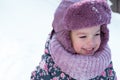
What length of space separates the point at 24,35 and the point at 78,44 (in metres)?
0.82

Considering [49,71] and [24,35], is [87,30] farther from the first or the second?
[24,35]

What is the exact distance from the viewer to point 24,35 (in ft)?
6.26

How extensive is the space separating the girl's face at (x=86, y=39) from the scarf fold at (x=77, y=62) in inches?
1.2

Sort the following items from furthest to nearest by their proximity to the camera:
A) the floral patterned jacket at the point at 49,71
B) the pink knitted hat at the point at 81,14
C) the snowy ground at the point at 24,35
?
1. the snowy ground at the point at 24,35
2. the floral patterned jacket at the point at 49,71
3. the pink knitted hat at the point at 81,14

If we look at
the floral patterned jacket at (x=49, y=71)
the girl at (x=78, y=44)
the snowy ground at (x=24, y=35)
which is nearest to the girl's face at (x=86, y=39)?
the girl at (x=78, y=44)

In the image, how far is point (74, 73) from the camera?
1.17 m

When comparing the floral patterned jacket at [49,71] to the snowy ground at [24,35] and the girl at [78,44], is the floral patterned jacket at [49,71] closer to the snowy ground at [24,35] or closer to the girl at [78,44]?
the girl at [78,44]

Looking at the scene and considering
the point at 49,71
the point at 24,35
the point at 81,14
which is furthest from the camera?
the point at 24,35

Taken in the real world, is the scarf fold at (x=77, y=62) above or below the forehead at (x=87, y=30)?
below

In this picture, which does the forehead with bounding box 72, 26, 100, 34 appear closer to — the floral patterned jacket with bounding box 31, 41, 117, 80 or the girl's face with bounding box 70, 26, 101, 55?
the girl's face with bounding box 70, 26, 101, 55

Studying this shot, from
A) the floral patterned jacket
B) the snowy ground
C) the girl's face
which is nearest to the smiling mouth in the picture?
the girl's face

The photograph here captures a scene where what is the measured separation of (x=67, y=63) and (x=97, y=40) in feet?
0.42

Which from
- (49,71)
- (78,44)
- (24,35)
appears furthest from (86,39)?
(24,35)

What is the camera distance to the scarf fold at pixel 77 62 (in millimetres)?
1160
